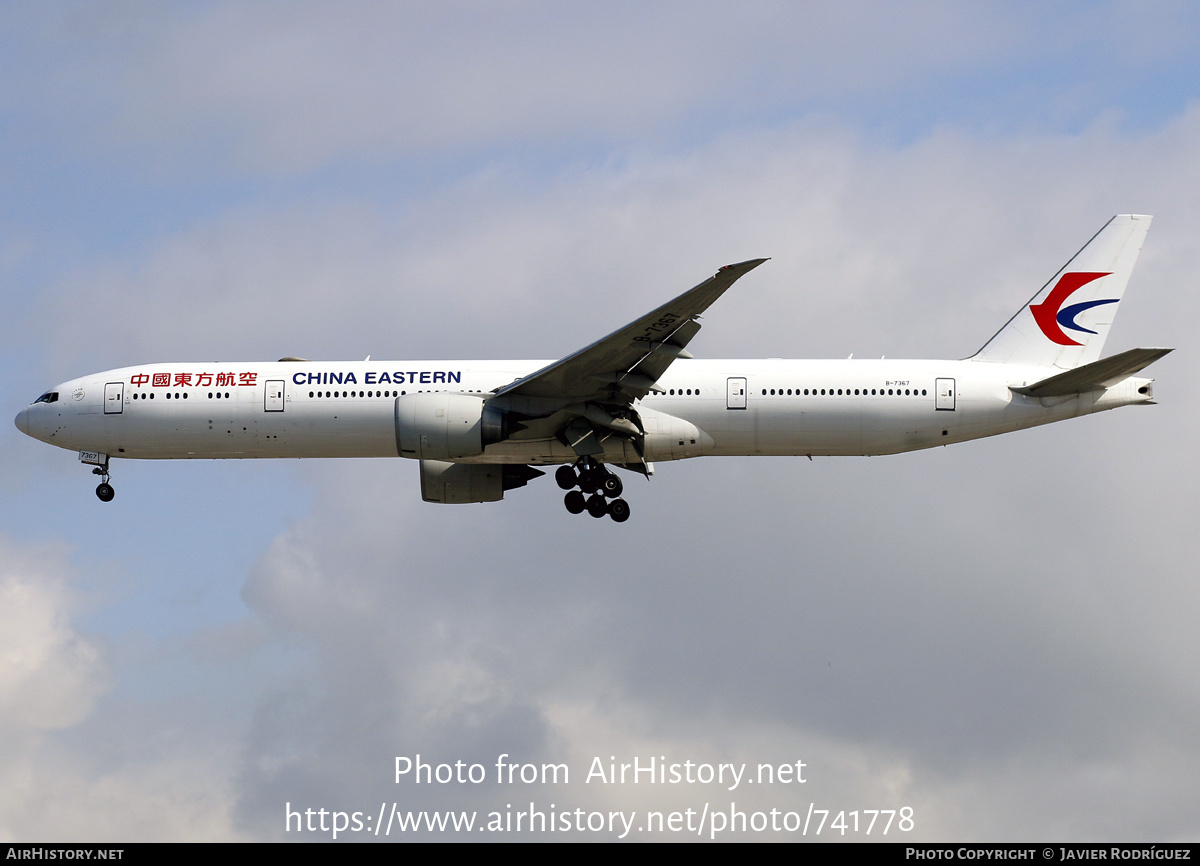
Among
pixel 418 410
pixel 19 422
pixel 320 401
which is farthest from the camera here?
pixel 19 422

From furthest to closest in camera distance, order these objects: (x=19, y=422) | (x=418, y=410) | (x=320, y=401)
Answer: (x=19, y=422) < (x=320, y=401) < (x=418, y=410)

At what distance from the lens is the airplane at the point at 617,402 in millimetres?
30734

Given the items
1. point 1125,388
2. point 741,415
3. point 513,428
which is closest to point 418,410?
point 513,428

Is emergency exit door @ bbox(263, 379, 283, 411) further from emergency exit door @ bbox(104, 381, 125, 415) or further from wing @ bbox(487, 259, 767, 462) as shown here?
wing @ bbox(487, 259, 767, 462)

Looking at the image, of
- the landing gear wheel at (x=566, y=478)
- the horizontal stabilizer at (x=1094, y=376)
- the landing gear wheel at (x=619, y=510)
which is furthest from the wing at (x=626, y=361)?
the horizontal stabilizer at (x=1094, y=376)

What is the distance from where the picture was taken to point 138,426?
33.6 meters

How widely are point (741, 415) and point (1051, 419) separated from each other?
7726 millimetres

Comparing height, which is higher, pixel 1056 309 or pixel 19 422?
pixel 1056 309

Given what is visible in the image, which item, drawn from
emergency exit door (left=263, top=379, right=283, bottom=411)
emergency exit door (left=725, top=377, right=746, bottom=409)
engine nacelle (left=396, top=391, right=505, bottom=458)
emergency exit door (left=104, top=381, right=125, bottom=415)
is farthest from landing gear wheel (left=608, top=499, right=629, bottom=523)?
emergency exit door (left=104, top=381, right=125, bottom=415)

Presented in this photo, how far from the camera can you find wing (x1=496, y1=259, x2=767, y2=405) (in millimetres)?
28703

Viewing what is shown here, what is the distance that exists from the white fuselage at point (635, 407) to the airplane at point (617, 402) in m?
0.04

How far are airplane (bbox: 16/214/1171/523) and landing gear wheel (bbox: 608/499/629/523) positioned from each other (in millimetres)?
63

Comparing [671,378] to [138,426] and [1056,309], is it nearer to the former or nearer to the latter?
[1056,309]

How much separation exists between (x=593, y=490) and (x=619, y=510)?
83cm
